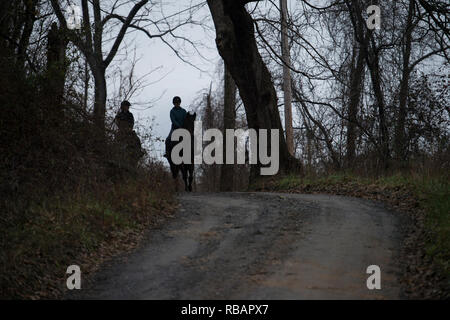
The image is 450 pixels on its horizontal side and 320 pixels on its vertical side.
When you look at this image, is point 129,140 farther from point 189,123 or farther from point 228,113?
point 228,113

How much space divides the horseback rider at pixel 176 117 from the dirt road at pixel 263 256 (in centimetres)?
401

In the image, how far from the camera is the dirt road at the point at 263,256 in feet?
22.2

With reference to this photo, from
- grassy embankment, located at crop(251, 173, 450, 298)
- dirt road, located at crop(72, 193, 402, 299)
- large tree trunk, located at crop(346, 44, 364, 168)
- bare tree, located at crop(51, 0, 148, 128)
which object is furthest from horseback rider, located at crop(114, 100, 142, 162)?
large tree trunk, located at crop(346, 44, 364, 168)

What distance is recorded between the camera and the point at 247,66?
1686 cm

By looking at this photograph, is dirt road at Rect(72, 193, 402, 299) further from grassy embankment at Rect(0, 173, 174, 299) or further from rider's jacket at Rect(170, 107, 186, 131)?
rider's jacket at Rect(170, 107, 186, 131)

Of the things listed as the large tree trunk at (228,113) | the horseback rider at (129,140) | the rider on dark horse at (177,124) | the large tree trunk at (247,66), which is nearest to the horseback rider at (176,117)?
the rider on dark horse at (177,124)

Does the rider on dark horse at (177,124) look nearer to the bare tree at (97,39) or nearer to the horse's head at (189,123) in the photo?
the horse's head at (189,123)

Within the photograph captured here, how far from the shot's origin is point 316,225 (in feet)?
32.2

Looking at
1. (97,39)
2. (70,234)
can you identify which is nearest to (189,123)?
(97,39)

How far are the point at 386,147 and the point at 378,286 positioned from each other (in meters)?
10.7

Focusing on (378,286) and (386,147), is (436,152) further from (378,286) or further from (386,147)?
(378,286)

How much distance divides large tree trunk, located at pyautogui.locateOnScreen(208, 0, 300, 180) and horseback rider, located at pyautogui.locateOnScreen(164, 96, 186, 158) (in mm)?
2273

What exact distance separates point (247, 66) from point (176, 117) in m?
2.91
